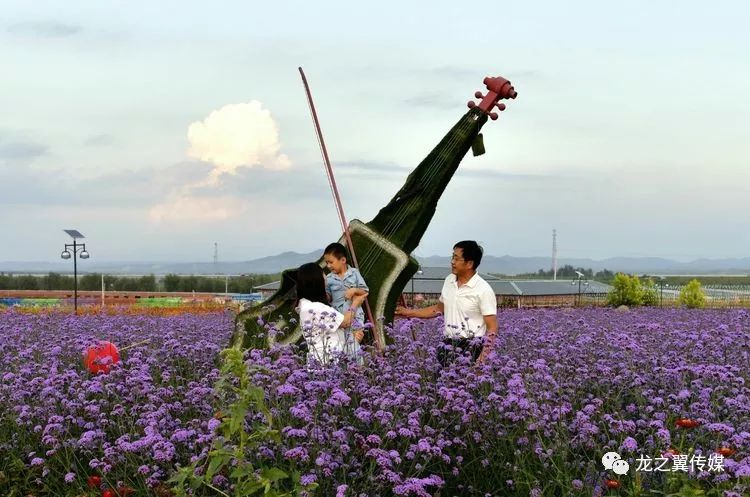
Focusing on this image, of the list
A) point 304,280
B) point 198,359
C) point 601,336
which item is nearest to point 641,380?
point 601,336

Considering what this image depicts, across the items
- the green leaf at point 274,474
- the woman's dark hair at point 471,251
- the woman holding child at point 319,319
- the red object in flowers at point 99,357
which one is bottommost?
the green leaf at point 274,474

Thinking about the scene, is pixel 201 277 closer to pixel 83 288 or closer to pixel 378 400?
pixel 83 288

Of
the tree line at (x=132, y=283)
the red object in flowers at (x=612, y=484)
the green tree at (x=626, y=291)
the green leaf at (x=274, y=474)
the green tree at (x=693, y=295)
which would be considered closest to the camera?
the green leaf at (x=274, y=474)

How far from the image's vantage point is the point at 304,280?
541cm

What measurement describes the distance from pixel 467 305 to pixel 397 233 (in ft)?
5.13

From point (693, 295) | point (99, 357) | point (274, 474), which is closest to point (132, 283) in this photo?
point (693, 295)

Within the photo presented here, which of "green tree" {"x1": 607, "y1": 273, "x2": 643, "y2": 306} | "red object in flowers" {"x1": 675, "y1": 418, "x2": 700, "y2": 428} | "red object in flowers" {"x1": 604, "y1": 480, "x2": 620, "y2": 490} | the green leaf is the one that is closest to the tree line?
"green tree" {"x1": 607, "y1": 273, "x2": 643, "y2": 306}

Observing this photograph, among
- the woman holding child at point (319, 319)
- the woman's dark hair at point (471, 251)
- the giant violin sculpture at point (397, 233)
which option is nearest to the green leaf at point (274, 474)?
the woman holding child at point (319, 319)

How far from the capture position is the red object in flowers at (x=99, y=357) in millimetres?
5316

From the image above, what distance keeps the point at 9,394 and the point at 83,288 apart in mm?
35222

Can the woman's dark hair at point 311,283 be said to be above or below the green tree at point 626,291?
above

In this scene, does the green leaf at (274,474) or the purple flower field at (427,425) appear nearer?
the green leaf at (274,474)

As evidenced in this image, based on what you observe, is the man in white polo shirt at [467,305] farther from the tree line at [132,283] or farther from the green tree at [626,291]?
the tree line at [132,283]

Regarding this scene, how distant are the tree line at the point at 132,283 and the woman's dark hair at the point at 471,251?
3020 centimetres
